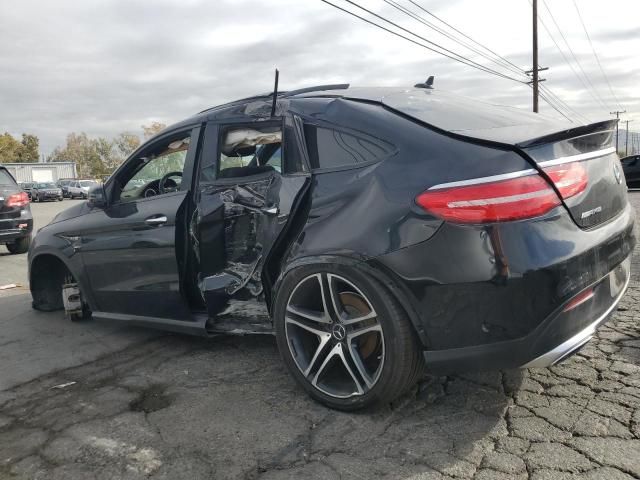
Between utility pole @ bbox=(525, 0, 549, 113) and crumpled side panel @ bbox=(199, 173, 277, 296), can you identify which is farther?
utility pole @ bbox=(525, 0, 549, 113)

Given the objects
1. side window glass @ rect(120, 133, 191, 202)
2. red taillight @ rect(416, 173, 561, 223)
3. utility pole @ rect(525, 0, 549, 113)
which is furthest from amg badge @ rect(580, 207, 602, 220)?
utility pole @ rect(525, 0, 549, 113)

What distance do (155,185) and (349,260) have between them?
7.02 ft

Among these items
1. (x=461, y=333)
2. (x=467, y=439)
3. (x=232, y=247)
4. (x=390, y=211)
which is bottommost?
(x=467, y=439)

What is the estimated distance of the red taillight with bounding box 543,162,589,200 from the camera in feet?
7.93

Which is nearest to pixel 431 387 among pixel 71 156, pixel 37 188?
pixel 37 188

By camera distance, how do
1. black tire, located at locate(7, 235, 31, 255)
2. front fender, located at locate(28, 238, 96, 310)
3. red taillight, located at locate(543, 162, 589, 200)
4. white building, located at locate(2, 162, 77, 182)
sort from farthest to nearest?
white building, located at locate(2, 162, 77, 182), black tire, located at locate(7, 235, 31, 255), front fender, located at locate(28, 238, 96, 310), red taillight, located at locate(543, 162, 589, 200)

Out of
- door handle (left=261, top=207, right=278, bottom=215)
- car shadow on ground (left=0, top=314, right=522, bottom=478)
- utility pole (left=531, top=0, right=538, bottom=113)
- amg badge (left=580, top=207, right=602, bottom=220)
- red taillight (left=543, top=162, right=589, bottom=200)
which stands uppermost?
utility pole (left=531, top=0, right=538, bottom=113)

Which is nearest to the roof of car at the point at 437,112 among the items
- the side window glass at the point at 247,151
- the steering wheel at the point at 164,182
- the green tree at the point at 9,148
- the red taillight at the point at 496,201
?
the side window glass at the point at 247,151

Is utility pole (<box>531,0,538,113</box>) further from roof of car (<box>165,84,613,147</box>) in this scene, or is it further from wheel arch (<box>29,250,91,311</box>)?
wheel arch (<box>29,250,91,311</box>)

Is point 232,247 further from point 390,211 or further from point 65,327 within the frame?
point 65,327

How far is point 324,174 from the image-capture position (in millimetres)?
2861

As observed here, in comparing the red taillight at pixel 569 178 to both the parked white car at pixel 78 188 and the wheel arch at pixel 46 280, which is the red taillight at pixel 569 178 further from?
the parked white car at pixel 78 188

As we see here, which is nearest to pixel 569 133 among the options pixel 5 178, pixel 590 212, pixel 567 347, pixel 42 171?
pixel 590 212

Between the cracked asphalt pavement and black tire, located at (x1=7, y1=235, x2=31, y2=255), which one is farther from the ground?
black tire, located at (x1=7, y1=235, x2=31, y2=255)
